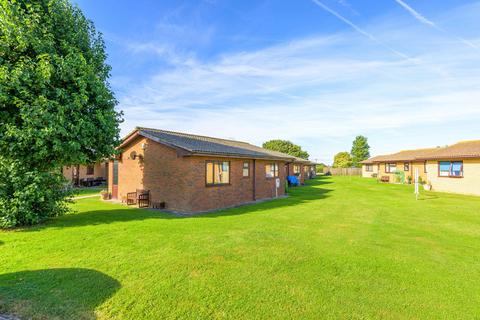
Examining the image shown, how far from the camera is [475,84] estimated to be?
42.6ft

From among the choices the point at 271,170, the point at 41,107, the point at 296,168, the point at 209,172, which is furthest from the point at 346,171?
the point at 41,107

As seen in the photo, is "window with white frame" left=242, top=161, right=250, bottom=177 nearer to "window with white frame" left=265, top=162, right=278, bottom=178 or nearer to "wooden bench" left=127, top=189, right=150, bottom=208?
"window with white frame" left=265, top=162, right=278, bottom=178

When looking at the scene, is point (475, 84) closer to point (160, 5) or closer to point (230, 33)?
point (230, 33)

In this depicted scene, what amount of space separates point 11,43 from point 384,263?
12.9m

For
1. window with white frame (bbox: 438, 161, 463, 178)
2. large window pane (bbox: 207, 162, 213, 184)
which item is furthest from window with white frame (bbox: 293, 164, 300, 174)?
large window pane (bbox: 207, 162, 213, 184)

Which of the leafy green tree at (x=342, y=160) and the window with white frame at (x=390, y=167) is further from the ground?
the leafy green tree at (x=342, y=160)

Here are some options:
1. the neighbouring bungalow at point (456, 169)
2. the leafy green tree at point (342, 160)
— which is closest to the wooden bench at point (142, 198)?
the neighbouring bungalow at point (456, 169)

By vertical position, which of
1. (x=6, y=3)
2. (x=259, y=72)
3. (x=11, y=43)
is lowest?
(x=11, y=43)

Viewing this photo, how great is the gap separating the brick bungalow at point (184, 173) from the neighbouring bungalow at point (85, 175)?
33.7 ft

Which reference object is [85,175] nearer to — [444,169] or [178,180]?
[178,180]

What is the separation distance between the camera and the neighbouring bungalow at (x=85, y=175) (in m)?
23.4

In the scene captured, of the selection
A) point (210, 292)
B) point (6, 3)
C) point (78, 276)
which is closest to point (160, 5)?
point (6, 3)

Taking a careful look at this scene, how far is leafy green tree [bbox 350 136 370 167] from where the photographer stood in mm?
64500

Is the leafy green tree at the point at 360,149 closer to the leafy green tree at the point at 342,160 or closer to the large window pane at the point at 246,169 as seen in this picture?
the leafy green tree at the point at 342,160
